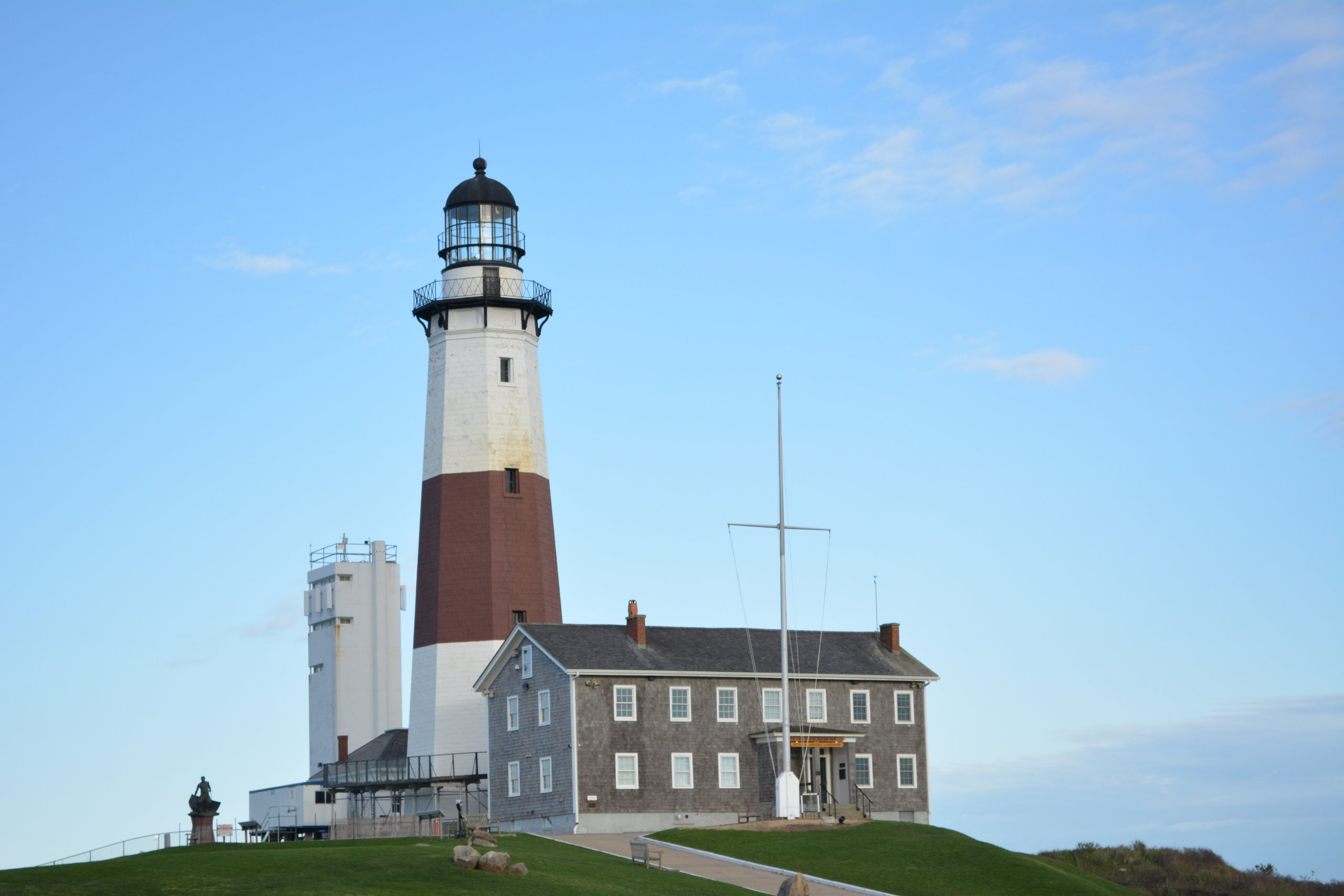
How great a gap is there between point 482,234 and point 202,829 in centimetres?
2437

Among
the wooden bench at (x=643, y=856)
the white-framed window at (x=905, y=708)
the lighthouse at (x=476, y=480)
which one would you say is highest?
the lighthouse at (x=476, y=480)

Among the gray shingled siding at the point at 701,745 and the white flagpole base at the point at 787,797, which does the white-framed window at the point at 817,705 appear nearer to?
the gray shingled siding at the point at 701,745

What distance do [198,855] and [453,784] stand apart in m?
19.4

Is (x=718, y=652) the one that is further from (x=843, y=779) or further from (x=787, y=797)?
(x=787, y=797)

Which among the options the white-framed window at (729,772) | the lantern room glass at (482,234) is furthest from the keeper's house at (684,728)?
the lantern room glass at (482,234)

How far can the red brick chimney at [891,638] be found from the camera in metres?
57.7

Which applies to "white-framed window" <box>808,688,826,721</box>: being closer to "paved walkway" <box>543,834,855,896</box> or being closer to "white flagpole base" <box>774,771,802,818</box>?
"white flagpole base" <box>774,771,802,818</box>

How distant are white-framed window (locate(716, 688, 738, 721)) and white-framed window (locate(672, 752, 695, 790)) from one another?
6.13 feet

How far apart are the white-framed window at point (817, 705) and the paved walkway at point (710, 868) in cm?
876

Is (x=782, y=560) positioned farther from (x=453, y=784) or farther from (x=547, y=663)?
(x=453, y=784)

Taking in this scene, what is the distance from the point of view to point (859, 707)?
5488 centimetres

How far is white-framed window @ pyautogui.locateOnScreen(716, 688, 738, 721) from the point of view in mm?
52531

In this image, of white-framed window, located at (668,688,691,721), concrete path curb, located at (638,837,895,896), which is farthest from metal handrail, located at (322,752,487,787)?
concrete path curb, located at (638,837,895,896)

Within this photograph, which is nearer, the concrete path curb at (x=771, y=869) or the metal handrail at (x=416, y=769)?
the concrete path curb at (x=771, y=869)
